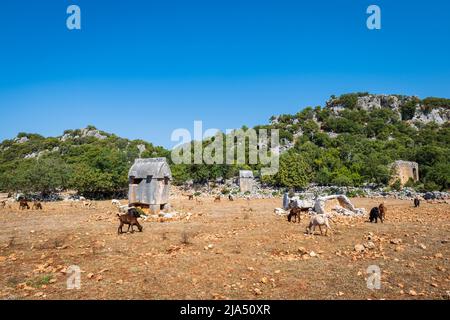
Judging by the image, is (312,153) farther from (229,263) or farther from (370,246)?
A: (229,263)

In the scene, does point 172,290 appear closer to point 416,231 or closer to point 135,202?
point 416,231

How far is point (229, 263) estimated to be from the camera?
8.80 metres

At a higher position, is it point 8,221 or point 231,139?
point 231,139

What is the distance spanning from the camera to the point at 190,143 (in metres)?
82.9

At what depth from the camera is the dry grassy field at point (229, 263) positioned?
6.71 metres

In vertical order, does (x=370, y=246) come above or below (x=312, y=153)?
below

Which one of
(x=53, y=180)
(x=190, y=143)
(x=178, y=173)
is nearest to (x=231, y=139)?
(x=190, y=143)

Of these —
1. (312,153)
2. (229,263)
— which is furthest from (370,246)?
(312,153)

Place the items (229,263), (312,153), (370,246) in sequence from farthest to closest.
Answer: (312,153)
(370,246)
(229,263)

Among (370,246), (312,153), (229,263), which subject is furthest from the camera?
(312,153)

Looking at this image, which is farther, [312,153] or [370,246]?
[312,153]

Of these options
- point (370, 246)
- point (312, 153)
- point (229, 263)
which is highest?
point (312, 153)

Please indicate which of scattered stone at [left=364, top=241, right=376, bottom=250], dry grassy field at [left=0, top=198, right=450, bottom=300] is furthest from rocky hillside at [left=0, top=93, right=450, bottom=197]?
scattered stone at [left=364, top=241, right=376, bottom=250]
